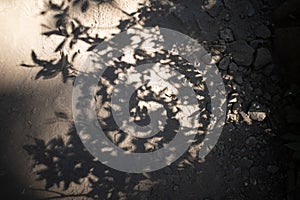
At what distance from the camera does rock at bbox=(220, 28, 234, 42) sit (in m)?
3.48

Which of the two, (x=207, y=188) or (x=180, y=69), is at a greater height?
(x=180, y=69)

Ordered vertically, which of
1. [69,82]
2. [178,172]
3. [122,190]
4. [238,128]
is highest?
[69,82]

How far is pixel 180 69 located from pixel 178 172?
1.20m

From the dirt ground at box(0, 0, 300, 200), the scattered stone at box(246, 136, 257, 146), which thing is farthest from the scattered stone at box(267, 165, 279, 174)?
the scattered stone at box(246, 136, 257, 146)

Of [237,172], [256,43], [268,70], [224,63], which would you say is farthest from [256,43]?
[237,172]

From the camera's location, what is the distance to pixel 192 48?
348 centimetres

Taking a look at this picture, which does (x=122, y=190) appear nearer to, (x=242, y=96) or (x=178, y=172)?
(x=178, y=172)

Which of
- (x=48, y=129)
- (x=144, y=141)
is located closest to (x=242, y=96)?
(x=144, y=141)

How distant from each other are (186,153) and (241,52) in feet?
4.52

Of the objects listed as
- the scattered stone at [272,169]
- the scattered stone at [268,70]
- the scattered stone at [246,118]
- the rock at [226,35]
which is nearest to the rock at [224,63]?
the rock at [226,35]

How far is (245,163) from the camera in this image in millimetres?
3141

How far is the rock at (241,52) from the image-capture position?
11.1 feet

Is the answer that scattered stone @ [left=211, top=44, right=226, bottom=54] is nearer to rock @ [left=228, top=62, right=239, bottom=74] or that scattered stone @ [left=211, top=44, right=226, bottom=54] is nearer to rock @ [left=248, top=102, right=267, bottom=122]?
rock @ [left=228, top=62, right=239, bottom=74]

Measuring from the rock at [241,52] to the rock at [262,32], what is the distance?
200mm
